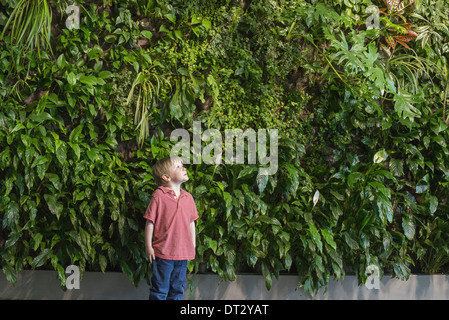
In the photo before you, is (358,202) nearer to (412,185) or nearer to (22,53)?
(412,185)

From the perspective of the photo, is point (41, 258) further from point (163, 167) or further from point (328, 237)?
point (328, 237)

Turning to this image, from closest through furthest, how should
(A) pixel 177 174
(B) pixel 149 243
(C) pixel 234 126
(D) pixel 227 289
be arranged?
(B) pixel 149 243 → (A) pixel 177 174 → (D) pixel 227 289 → (C) pixel 234 126

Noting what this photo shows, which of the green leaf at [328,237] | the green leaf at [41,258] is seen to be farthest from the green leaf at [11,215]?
the green leaf at [328,237]

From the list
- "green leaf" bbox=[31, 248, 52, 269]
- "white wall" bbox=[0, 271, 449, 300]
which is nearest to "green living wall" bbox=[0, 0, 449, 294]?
"green leaf" bbox=[31, 248, 52, 269]

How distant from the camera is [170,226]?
2.72 m

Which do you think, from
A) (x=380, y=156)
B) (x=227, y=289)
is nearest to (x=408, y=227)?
(x=380, y=156)

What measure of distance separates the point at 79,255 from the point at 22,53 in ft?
4.67

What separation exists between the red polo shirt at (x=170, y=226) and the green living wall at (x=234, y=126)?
A: 484mm

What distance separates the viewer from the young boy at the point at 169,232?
2711 millimetres

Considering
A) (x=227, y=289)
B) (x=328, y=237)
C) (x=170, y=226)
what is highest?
(x=170, y=226)

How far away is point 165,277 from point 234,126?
1.28 m

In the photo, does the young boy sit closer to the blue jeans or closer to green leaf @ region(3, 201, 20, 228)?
the blue jeans

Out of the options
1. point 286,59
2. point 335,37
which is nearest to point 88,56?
point 286,59

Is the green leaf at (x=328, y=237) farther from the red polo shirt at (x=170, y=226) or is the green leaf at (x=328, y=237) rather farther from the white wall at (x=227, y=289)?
the red polo shirt at (x=170, y=226)
